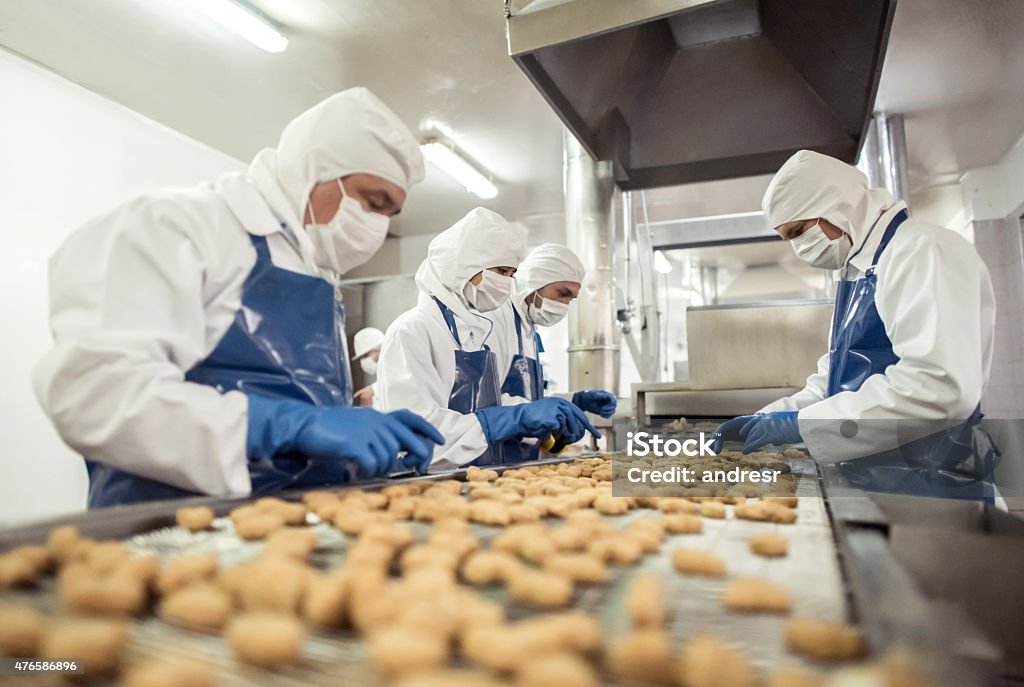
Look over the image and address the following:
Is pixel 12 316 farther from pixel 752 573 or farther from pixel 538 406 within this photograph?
pixel 752 573

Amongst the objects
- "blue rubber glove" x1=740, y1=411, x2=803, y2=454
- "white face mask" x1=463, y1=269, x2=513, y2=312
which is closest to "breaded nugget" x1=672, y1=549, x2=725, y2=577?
"blue rubber glove" x1=740, y1=411, x2=803, y2=454

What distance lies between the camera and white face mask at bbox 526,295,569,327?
125 inches

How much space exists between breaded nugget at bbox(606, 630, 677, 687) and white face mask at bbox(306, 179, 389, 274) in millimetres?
1259

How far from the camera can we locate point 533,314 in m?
3.24

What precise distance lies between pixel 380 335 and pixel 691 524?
4.85 m

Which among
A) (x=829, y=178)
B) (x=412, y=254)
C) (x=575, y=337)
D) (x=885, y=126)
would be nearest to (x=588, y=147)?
(x=829, y=178)

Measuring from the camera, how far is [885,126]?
468 cm

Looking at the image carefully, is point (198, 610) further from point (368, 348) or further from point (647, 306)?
point (368, 348)

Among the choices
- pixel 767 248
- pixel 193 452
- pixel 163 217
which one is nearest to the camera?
pixel 193 452

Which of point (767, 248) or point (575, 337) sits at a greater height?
point (767, 248)

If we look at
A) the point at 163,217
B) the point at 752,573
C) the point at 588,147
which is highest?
the point at 588,147

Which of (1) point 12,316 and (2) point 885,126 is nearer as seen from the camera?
(1) point 12,316

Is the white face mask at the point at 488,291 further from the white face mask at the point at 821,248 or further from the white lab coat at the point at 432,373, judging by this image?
the white face mask at the point at 821,248

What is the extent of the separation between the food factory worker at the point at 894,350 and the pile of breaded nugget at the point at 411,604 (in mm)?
1025
